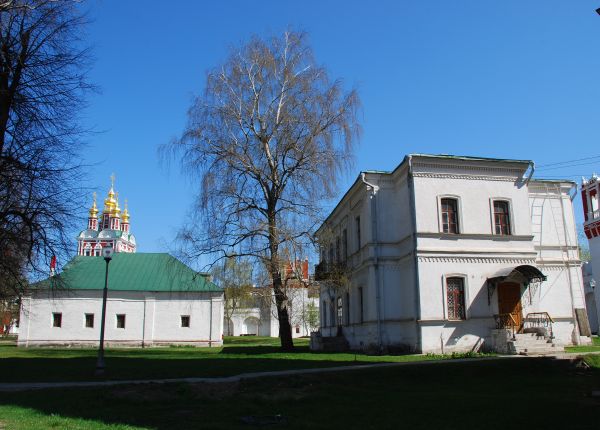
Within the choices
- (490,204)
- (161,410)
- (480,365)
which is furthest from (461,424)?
(490,204)

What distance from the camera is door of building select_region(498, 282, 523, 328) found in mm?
24219

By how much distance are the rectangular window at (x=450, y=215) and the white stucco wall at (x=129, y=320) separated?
26.7m

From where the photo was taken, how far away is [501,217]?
2556 cm

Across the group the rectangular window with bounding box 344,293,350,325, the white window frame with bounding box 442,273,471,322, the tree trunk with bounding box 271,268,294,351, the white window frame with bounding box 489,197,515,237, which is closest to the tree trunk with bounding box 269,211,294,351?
the tree trunk with bounding box 271,268,294,351

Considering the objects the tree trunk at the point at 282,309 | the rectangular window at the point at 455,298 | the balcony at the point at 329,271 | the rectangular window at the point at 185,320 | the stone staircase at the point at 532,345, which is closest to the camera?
the stone staircase at the point at 532,345

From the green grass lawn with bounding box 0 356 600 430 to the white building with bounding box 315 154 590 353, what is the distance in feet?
21.5

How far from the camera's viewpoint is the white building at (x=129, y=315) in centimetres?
4578

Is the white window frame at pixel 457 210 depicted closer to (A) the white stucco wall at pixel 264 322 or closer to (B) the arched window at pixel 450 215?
(B) the arched window at pixel 450 215

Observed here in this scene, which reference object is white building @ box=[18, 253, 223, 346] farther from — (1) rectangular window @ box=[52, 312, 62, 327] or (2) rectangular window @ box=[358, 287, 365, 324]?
(2) rectangular window @ box=[358, 287, 365, 324]

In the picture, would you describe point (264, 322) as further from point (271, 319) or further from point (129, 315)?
point (129, 315)

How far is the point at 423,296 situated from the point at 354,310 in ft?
20.3

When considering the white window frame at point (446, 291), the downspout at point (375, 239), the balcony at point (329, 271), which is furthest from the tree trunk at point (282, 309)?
the white window frame at point (446, 291)

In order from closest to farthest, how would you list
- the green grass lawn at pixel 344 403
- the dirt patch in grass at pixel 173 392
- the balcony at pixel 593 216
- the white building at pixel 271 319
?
the green grass lawn at pixel 344 403 < the dirt patch in grass at pixel 173 392 < the balcony at pixel 593 216 < the white building at pixel 271 319

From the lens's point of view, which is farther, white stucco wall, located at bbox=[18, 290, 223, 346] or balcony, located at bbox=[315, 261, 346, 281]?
white stucco wall, located at bbox=[18, 290, 223, 346]
